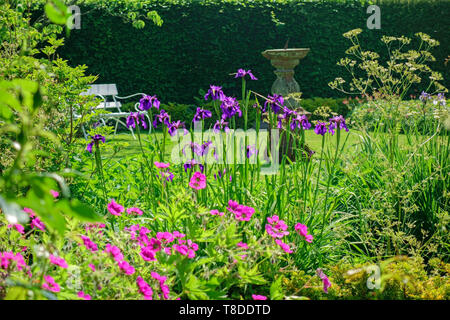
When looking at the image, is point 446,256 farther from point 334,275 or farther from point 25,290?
point 25,290

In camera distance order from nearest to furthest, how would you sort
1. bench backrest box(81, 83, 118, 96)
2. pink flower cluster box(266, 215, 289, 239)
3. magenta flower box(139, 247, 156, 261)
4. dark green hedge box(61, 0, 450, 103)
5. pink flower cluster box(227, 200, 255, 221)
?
magenta flower box(139, 247, 156, 261)
pink flower cluster box(266, 215, 289, 239)
pink flower cluster box(227, 200, 255, 221)
bench backrest box(81, 83, 118, 96)
dark green hedge box(61, 0, 450, 103)

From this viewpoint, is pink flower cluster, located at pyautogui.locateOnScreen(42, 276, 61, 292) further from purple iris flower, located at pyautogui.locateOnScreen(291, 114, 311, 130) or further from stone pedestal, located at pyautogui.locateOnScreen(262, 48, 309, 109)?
stone pedestal, located at pyautogui.locateOnScreen(262, 48, 309, 109)

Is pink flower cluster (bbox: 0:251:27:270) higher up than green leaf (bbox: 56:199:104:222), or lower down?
lower down

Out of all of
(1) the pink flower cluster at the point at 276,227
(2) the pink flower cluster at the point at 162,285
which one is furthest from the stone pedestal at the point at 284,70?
(2) the pink flower cluster at the point at 162,285

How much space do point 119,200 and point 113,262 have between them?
1.52 meters

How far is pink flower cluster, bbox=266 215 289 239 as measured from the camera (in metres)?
2.13

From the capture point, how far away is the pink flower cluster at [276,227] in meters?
2.13

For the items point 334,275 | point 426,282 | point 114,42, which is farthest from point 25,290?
point 114,42

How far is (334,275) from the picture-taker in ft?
8.04

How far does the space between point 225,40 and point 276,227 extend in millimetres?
9215

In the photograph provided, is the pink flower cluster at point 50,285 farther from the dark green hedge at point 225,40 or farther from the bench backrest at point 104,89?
the dark green hedge at point 225,40

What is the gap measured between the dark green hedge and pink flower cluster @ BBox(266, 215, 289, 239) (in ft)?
29.0

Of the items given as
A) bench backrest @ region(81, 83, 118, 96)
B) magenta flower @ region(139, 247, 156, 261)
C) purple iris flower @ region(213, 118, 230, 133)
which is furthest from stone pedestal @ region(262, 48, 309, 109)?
magenta flower @ region(139, 247, 156, 261)

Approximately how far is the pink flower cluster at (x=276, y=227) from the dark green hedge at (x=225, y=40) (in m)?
8.84
